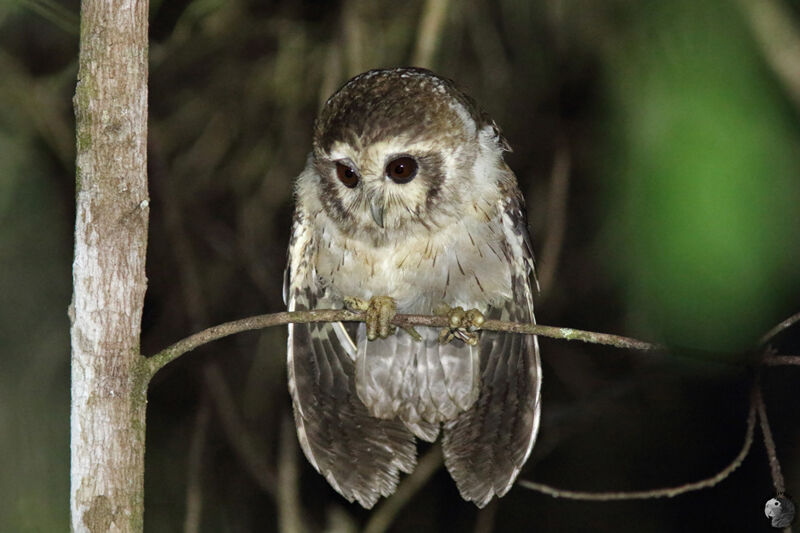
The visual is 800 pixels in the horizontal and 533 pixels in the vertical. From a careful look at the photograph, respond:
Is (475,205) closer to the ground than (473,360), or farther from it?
farther from it

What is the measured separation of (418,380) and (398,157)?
686 millimetres

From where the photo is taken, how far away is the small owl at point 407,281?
2.36m

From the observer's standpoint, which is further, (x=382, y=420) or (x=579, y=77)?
(x=579, y=77)

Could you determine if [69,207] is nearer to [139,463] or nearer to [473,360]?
[473,360]

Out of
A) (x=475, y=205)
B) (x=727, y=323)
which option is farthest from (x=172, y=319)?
(x=727, y=323)

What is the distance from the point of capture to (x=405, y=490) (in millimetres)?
3395

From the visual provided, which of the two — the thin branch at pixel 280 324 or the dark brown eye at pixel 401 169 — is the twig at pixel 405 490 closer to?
the dark brown eye at pixel 401 169

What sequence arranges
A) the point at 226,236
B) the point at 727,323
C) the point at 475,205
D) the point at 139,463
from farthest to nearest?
1. the point at 226,236
2. the point at 475,205
3. the point at 727,323
4. the point at 139,463

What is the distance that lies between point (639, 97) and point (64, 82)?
6.86 ft

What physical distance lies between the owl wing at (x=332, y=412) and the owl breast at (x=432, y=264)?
13 centimetres

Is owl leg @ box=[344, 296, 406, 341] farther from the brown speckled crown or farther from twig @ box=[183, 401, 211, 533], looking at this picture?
twig @ box=[183, 401, 211, 533]

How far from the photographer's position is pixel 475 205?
2.42 m

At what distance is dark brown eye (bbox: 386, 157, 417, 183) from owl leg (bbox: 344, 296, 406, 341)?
1.00 feet

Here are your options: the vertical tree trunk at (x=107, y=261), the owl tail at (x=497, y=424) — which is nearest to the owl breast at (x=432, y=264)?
the owl tail at (x=497, y=424)
